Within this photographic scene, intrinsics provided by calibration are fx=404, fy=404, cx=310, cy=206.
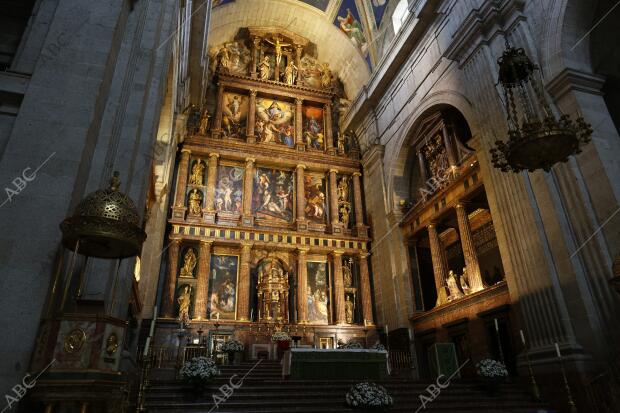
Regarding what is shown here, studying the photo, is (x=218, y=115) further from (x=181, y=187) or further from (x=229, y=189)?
(x=181, y=187)

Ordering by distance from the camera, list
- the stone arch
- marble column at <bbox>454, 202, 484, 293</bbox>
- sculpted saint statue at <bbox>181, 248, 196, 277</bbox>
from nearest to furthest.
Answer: marble column at <bbox>454, 202, 484, 293</bbox> < the stone arch < sculpted saint statue at <bbox>181, 248, 196, 277</bbox>

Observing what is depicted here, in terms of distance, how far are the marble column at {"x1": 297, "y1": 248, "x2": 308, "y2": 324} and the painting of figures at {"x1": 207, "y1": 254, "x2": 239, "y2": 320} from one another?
2377 millimetres

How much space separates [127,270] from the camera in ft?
20.5

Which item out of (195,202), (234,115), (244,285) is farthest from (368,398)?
(234,115)

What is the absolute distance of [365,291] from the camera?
16109 mm

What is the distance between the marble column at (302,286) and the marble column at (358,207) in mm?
2696

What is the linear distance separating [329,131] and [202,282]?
949cm

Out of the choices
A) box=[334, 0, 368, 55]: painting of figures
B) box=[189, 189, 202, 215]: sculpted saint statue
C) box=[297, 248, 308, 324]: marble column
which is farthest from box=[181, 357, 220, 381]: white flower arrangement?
box=[334, 0, 368, 55]: painting of figures

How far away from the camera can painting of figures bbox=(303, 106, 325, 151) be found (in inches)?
763

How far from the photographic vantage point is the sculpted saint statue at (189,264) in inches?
574

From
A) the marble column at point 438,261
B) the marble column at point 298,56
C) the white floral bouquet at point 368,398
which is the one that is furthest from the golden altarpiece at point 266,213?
the white floral bouquet at point 368,398

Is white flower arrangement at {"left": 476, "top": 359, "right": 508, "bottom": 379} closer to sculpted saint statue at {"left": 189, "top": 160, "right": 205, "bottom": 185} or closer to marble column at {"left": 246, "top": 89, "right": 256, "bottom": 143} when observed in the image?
sculpted saint statue at {"left": 189, "top": 160, "right": 205, "bottom": 185}

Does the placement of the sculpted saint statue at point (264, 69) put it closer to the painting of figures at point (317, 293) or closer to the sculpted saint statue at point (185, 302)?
the painting of figures at point (317, 293)

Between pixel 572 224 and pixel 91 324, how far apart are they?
28.4 feet
